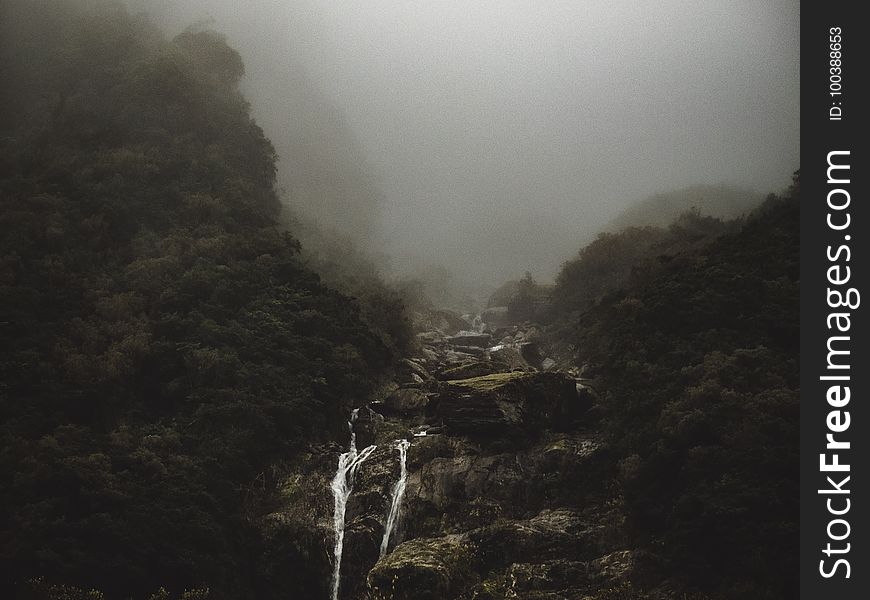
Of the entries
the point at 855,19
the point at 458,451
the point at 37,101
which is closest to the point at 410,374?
the point at 458,451

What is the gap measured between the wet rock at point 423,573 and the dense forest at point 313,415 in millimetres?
85

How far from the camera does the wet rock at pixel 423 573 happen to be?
19.7m

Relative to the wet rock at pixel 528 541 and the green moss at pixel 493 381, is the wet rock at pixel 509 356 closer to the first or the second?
the green moss at pixel 493 381

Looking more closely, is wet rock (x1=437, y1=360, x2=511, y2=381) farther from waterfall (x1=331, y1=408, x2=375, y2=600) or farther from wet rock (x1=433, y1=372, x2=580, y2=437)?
waterfall (x1=331, y1=408, x2=375, y2=600)

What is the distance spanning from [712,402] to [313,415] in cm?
1723

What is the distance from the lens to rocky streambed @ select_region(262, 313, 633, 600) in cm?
2061

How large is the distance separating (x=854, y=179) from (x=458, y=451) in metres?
17.6

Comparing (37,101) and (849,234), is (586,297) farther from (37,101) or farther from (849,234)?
(37,101)

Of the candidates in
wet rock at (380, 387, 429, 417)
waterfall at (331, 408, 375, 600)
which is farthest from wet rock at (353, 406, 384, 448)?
wet rock at (380, 387, 429, 417)

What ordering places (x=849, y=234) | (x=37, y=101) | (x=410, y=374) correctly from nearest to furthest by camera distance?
(x=849, y=234), (x=410, y=374), (x=37, y=101)

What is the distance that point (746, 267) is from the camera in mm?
29391

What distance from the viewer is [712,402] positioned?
2258 centimetres

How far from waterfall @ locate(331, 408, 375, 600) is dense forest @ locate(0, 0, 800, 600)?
228 mm

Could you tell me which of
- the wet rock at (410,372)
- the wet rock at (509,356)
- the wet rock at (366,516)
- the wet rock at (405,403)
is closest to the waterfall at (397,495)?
the wet rock at (366,516)
